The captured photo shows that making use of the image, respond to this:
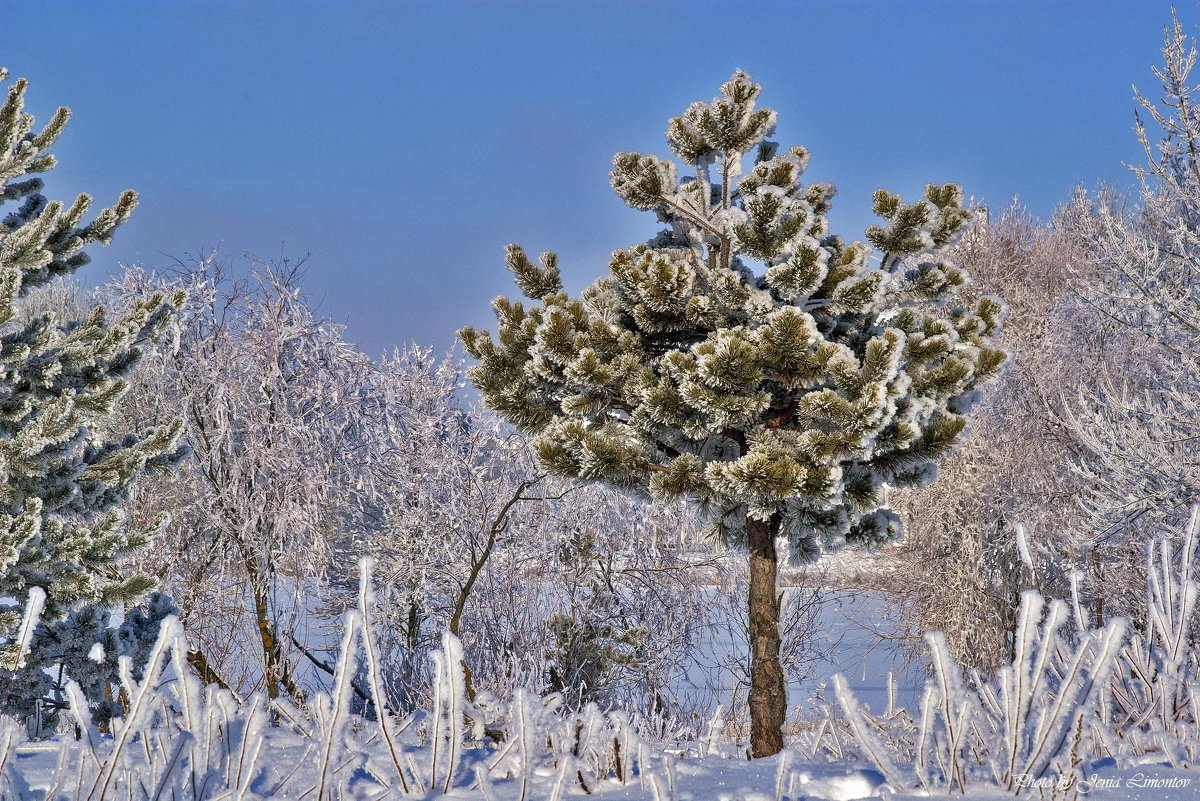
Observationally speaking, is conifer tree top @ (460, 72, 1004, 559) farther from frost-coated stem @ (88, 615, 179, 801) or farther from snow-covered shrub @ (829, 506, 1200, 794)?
frost-coated stem @ (88, 615, 179, 801)

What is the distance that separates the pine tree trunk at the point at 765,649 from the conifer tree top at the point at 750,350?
259mm

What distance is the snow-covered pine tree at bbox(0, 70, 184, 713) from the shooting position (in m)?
7.98

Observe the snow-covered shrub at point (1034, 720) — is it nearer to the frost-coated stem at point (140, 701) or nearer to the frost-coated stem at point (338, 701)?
the frost-coated stem at point (338, 701)

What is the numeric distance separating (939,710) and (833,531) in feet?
18.8

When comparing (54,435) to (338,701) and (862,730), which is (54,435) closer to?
(338,701)

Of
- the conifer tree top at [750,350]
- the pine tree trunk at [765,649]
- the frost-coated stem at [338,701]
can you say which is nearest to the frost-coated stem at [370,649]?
the frost-coated stem at [338,701]

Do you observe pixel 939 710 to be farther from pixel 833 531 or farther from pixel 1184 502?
pixel 1184 502

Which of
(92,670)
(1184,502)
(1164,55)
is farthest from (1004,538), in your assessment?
(92,670)

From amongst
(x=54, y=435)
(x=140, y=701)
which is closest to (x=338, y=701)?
(x=140, y=701)

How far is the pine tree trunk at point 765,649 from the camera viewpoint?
841 cm

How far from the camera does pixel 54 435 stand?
7.93 meters

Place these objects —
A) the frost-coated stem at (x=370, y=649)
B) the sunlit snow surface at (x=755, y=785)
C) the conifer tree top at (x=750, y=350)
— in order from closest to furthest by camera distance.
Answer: the frost-coated stem at (x=370, y=649)
the sunlit snow surface at (x=755, y=785)
the conifer tree top at (x=750, y=350)

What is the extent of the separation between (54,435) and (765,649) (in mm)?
6321

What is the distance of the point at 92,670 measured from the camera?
891cm
